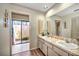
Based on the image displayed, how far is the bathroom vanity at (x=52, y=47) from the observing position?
1.75 m

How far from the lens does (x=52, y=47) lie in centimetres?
Answer: 206

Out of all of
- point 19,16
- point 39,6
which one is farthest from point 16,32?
point 39,6

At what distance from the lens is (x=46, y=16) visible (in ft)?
6.64

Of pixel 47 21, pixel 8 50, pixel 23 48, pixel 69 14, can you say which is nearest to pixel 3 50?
pixel 8 50

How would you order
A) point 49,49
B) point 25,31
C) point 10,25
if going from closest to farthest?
point 10,25
point 25,31
point 49,49

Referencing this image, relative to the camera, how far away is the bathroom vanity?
175 centimetres

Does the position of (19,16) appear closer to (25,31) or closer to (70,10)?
(25,31)

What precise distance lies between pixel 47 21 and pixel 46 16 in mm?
109

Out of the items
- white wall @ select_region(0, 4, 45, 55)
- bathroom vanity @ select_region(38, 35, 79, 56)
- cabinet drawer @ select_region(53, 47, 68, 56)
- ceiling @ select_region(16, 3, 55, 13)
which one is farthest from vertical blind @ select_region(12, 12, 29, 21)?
cabinet drawer @ select_region(53, 47, 68, 56)

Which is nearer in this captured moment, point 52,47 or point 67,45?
point 67,45

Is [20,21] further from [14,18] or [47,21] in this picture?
[47,21]

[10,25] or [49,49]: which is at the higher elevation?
[10,25]

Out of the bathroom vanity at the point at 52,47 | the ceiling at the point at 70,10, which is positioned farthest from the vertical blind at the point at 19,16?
the ceiling at the point at 70,10

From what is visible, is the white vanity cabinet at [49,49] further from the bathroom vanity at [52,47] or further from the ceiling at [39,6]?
the ceiling at [39,6]
